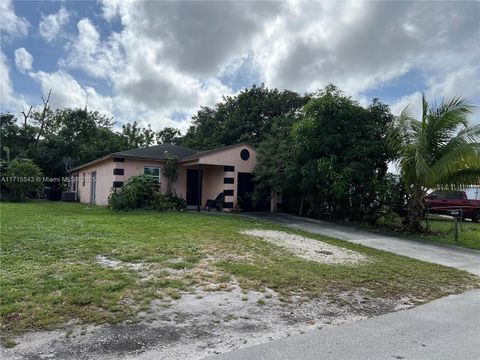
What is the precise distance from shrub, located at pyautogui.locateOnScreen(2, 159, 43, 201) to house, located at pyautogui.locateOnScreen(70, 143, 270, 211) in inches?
212

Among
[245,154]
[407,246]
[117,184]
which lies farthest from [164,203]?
[407,246]

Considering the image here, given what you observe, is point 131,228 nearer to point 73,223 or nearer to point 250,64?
point 73,223

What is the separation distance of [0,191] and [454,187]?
24322mm

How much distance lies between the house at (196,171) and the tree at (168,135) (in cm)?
2024

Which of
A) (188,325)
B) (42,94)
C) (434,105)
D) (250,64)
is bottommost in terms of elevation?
(188,325)

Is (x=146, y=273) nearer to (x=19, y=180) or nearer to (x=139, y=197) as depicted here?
(x=139, y=197)

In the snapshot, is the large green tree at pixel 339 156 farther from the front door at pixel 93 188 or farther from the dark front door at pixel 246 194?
the front door at pixel 93 188

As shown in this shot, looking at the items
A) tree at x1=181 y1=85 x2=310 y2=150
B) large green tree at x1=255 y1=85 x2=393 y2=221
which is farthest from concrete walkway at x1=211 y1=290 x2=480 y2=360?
tree at x1=181 y1=85 x2=310 y2=150

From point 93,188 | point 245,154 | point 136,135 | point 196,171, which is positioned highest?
point 136,135

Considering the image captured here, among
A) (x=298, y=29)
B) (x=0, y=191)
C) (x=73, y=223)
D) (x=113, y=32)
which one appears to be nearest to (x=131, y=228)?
(x=73, y=223)

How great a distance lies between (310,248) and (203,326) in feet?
17.1

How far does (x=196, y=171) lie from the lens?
1894 cm

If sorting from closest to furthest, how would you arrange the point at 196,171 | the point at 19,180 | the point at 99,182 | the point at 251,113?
the point at 196,171 → the point at 99,182 → the point at 19,180 → the point at 251,113

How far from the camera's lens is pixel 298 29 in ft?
38.0
